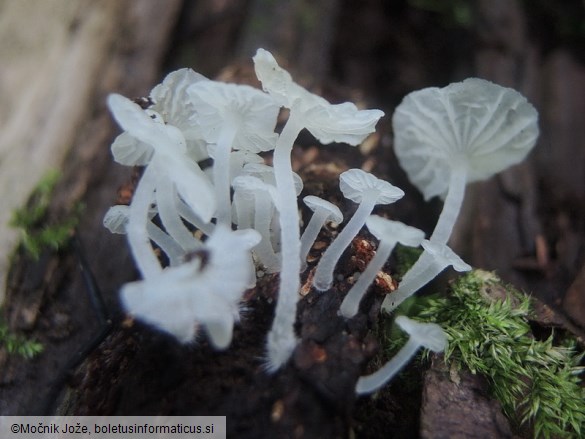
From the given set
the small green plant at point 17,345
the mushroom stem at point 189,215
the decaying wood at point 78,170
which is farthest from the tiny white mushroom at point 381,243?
the small green plant at point 17,345

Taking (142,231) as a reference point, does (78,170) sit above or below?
below

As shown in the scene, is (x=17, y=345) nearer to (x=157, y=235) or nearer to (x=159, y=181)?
(x=157, y=235)

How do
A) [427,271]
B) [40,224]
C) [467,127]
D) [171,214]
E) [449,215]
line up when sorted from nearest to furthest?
[171,214], [427,271], [449,215], [467,127], [40,224]

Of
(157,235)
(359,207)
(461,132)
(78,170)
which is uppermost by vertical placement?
(461,132)

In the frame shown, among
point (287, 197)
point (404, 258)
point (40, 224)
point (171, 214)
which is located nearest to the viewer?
point (287, 197)

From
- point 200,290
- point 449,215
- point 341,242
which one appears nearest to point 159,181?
point 200,290

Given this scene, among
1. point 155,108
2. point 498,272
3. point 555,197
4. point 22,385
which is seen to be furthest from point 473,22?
point 22,385

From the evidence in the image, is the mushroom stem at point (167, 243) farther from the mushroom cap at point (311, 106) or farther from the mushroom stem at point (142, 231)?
the mushroom cap at point (311, 106)
